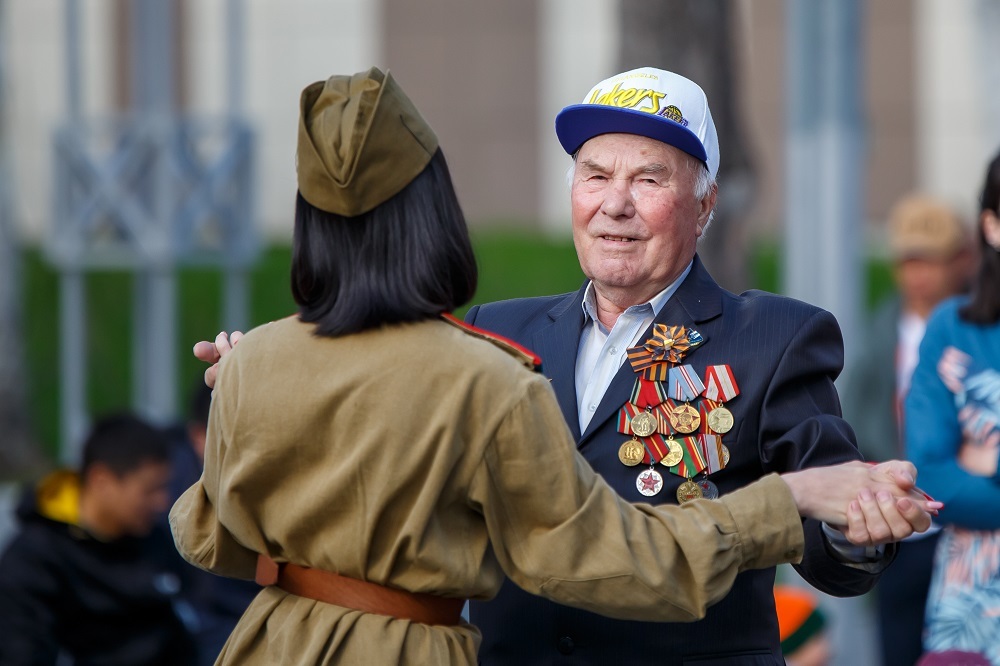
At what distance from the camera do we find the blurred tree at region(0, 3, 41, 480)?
12.1m

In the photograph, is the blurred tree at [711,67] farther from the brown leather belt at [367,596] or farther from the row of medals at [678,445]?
the brown leather belt at [367,596]

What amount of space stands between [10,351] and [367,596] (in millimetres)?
10709

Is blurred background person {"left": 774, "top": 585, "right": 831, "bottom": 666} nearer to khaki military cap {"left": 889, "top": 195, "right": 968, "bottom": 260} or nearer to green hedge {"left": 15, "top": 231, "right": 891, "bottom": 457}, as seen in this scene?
khaki military cap {"left": 889, "top": 195, "right": 968, "bottom": 260}

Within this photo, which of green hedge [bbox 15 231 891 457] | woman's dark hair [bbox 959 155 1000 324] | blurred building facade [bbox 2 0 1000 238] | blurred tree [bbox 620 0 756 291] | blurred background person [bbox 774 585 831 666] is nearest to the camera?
woman's dark hair [bbox 959 155 1000 324]

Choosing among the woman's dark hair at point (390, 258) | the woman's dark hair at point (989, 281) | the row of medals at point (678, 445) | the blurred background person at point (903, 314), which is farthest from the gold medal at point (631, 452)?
the blurred background person at point (903, 314)

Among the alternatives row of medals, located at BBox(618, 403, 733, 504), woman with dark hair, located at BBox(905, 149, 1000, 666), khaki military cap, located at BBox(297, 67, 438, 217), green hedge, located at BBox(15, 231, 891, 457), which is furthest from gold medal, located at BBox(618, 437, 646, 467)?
green hedge, located at BBox(15, 231, 891, 457)

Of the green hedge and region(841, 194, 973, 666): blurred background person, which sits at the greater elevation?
region(841, 194, 973, 666): blurred background person

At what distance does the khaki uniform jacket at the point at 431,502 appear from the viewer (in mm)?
2309

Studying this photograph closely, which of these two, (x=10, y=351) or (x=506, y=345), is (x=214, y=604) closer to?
(x=506, y=345)

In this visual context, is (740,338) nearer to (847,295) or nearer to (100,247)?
(847,295)

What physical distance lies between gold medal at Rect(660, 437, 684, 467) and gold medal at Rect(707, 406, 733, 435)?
7cm

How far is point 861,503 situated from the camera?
2520 millimetres

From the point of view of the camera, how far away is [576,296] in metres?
3.12

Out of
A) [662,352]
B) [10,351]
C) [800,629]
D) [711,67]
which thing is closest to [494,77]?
[10,351]
